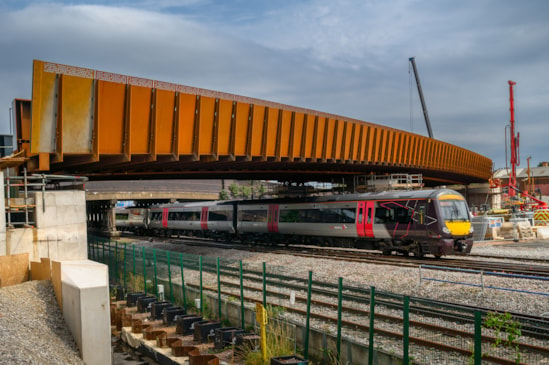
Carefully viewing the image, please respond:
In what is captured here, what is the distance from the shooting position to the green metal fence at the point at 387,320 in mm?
7664

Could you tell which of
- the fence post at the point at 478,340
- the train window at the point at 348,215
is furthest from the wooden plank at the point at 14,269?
the train window at the point at 348,215

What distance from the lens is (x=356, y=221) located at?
86.6ft

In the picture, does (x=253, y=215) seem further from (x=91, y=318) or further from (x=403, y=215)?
(x=91, y=318)

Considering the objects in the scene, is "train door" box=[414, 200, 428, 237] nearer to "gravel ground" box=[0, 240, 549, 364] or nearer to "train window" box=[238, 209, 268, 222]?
"gravel ground" box=[0, 240, 549, 364]

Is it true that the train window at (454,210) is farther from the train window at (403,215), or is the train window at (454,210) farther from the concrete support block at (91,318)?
the concrete support block at (91,318)

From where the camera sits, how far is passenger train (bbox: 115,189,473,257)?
75.3 feet

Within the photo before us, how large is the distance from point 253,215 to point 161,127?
1563cm

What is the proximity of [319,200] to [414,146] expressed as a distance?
15621mm

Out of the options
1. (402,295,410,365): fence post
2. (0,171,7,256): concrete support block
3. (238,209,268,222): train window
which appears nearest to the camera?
(402,295,410,365): fence post

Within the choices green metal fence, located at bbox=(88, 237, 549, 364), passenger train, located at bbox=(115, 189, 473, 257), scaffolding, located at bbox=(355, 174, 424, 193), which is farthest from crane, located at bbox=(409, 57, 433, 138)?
green metal fence, located at bbox=(88, 237, 549, 364)

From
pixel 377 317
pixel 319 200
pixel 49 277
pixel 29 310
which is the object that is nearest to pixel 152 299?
pixel 49 277

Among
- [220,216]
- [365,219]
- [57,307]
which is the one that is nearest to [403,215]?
[365,219]

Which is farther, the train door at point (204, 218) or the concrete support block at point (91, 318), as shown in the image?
the train door at point (204, 218)

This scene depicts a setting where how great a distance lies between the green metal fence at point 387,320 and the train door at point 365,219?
11.6 meters
